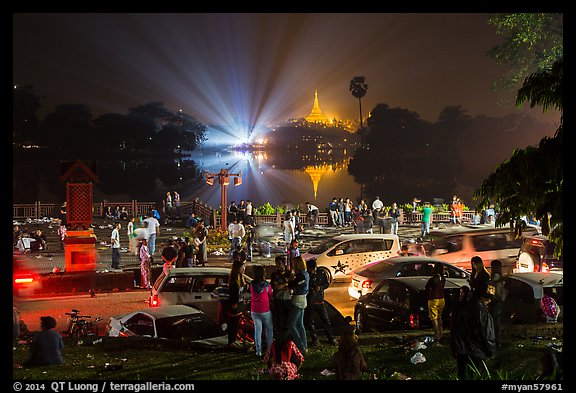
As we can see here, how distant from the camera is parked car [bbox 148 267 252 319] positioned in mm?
13171

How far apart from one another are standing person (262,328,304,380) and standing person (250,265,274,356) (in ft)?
2.51

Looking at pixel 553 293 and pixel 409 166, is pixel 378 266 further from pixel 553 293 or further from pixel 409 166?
pixel 409 166

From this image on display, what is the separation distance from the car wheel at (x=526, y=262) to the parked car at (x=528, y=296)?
3979mm

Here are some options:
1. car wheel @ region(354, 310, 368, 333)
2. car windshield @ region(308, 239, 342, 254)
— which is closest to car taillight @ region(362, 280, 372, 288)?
car wheel @ region(354, 310, 368, 333)

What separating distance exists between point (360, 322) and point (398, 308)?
33.8 inches

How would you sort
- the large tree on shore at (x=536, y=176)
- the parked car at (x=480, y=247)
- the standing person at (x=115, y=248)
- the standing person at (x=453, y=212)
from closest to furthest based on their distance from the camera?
the large tree on shore at (x=536, y=176), the parked car at (x=480, y=247), the standing person at (x=115, y=248), the standing person at (x=453, y=212)

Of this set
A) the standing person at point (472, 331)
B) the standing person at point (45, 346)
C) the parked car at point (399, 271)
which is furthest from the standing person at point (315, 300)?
the standing person at point (45, 346)

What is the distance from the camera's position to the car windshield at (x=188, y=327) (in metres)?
11.1

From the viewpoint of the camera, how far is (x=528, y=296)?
1198 cm

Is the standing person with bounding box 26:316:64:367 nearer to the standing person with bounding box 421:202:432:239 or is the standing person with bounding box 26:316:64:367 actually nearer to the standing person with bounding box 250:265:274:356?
the standing person with bounding box 250:265:274:356

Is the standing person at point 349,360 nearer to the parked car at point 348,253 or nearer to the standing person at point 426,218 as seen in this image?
the parked car at point 348,253
